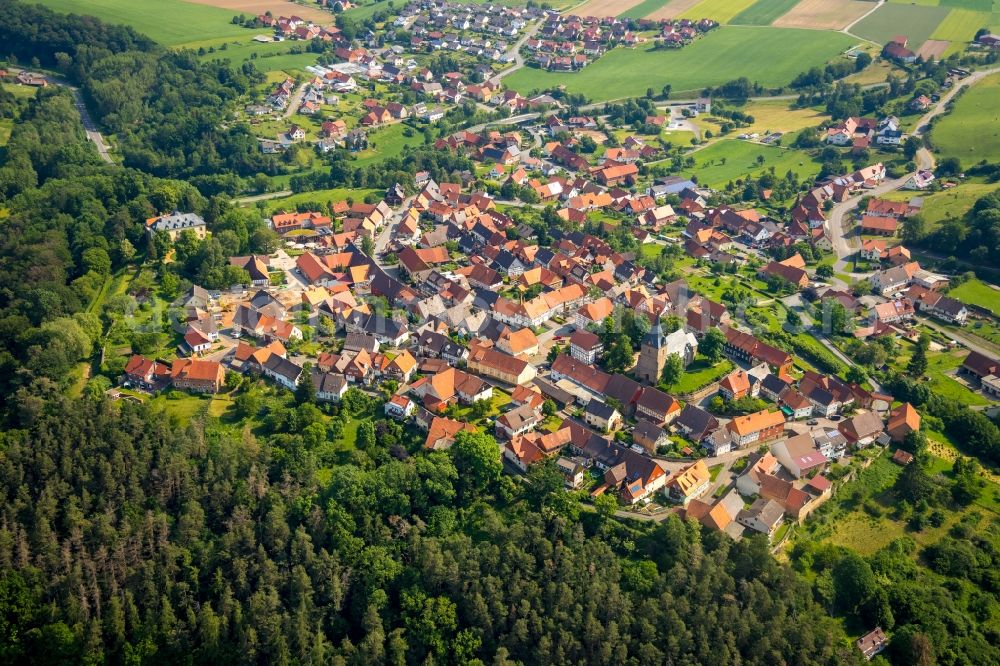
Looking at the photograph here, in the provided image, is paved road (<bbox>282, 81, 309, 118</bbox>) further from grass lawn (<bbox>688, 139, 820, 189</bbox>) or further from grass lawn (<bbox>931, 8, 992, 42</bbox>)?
grass lawn (<bbox>931, 8, 992, 42</bbox>)

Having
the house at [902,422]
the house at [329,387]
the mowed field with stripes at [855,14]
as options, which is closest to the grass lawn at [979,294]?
the house at [902,422]

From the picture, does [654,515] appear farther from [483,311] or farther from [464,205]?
[464,205]

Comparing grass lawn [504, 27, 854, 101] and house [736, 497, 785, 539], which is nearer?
house [736, 497, 785, 539]

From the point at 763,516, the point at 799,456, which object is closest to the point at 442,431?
the point at 763,516

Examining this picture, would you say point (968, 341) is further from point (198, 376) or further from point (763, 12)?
point (763, 12)

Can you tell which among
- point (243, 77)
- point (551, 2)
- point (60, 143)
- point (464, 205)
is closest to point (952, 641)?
point (464, 205)

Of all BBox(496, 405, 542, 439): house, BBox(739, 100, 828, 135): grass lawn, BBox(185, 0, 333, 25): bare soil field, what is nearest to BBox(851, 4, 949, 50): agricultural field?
BBox(739, 100, 828, 135): grass lawn
